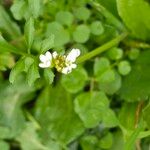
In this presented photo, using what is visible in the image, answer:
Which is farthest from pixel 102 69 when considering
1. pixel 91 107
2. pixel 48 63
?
pixel 48 63

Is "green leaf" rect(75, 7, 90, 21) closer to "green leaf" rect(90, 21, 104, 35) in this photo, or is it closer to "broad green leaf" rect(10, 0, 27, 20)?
"green leaf" rect(90, 21, 104, 35)

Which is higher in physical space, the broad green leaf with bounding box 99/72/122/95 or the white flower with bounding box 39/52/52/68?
the white flower with bounding box 39/52/52/68

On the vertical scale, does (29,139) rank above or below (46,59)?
below

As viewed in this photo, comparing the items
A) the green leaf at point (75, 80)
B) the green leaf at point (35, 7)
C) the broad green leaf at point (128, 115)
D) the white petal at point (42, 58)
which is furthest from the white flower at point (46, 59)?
the broad green leaf at point (128, 115)

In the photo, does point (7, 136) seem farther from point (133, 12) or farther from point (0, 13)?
point (133, 12)

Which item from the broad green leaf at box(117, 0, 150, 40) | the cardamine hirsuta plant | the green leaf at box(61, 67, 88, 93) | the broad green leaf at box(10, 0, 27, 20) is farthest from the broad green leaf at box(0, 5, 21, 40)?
the broad green leaf at box(117, 0, 150, 40)

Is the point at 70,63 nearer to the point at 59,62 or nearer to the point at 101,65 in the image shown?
the point at 59,62

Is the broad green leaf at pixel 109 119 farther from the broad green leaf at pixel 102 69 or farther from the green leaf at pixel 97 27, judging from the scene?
the green leaf at pixel 97 27
